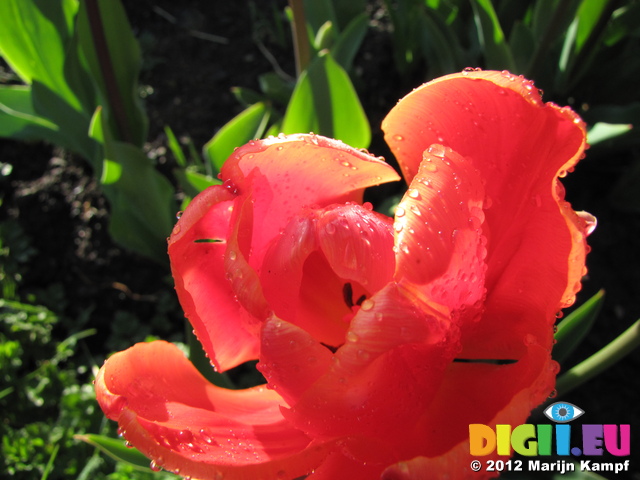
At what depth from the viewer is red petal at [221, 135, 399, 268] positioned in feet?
2.24

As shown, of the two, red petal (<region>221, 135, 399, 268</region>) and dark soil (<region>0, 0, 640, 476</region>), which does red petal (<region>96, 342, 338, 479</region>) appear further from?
dark soil (<region>0, 0, 640, 476</region>)

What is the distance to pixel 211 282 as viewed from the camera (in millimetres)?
747

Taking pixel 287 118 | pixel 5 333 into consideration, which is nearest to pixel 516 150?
pixel 287 118

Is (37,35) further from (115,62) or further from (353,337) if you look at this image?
(353,337)

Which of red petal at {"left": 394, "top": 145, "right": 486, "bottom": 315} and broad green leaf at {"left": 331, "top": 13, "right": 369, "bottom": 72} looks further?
broad green leaf at {"left": 331, "top": 13, "right": 369, "bottom": 72}

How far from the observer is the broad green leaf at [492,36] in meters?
1.35

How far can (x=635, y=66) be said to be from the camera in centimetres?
162

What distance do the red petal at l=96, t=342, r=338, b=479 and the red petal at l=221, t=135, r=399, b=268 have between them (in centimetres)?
20

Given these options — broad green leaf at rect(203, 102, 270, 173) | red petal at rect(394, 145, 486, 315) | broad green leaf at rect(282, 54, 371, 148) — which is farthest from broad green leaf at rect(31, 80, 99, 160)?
red petal at rect(394, 145, 486, 315)

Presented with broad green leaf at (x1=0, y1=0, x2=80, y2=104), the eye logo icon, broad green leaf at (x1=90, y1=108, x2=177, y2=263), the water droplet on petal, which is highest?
broad green leaf at (x1=0, y1=0, x2=80, y2=104)

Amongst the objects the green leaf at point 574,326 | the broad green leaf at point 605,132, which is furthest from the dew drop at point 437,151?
the broad green leaf at point 605,132

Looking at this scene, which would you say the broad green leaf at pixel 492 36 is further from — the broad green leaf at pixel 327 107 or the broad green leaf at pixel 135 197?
the broad green leaf at pixel 135 197

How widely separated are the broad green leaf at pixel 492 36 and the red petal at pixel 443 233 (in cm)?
86

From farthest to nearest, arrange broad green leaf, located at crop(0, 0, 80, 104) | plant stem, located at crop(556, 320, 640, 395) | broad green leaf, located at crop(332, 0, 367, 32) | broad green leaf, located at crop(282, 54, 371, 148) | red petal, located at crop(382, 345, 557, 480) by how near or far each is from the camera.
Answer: broad green leaf, located at crop(332, 0, 367, 32) < broad green leaf, located at crop(0, 0, 80, 104) < broad green leaf, located at crop(282, 54, 371, 148) < plant stem, located at crop(556, 320, 640, 395) < red petal, located at crop(382, 345, 557, 480)
